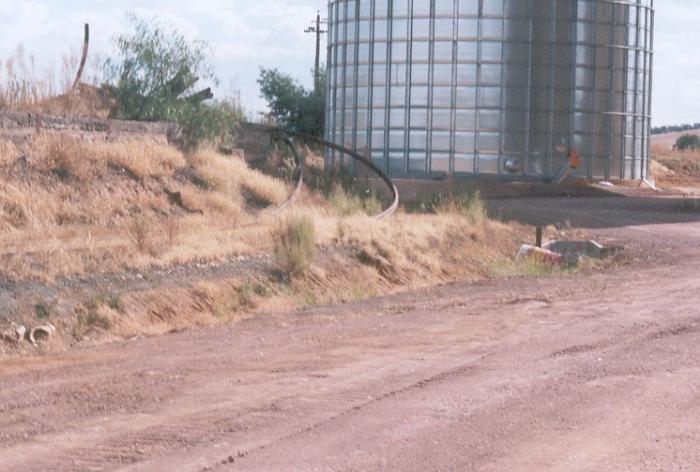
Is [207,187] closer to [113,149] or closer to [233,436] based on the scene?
[113,149]

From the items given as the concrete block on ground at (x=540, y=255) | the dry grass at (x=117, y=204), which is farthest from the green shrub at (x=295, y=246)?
the concrete block on ground at (x=540, y=255)

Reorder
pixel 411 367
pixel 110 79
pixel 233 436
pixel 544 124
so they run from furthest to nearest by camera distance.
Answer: pixel 544 124 → pixel 110 79 → pixel 411 367 → pixel 233 436

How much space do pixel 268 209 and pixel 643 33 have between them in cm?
2501

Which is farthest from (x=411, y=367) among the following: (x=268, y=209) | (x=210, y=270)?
(x=268, y=209)

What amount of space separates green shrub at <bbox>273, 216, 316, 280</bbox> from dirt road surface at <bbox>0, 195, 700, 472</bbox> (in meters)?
3.30

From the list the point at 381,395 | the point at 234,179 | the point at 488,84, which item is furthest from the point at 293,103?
the point at 381,395

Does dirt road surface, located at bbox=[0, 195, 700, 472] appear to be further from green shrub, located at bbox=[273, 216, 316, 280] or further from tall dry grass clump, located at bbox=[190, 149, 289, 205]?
tall dry grass clump, located at bbox=[190, 149, 289, 205]

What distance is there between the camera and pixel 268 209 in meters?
25.5

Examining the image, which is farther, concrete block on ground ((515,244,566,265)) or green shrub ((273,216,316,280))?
concrete block on ground ((515,244,566,265))

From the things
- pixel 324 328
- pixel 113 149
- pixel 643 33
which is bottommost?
pixel 324 328

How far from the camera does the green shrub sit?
64.8 ft

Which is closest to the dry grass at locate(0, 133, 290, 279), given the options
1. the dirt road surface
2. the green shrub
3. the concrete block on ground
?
the green shrub

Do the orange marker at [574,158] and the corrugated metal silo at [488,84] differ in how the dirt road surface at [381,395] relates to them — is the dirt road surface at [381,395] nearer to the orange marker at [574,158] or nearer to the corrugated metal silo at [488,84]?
the corrugated metal silo at [488,84]

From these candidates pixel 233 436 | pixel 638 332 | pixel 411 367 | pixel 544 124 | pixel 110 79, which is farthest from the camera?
pixel 544 124
